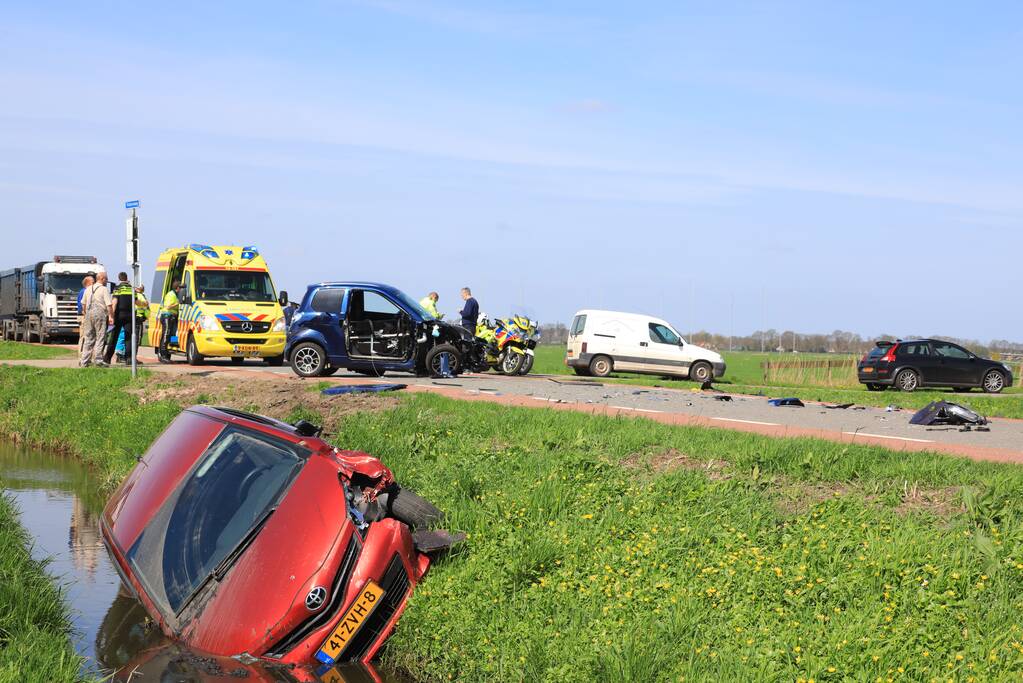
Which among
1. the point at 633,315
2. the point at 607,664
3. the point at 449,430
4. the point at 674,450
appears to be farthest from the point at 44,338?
the point at 607,664

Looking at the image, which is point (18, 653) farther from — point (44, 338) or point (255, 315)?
point (44, 338)

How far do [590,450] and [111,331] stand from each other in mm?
17215

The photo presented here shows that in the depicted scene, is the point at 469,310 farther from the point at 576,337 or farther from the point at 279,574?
the point at 279,574

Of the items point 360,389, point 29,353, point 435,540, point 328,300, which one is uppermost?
point 328,300

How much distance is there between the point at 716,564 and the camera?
7766 mm

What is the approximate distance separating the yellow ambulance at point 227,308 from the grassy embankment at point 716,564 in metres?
15.5

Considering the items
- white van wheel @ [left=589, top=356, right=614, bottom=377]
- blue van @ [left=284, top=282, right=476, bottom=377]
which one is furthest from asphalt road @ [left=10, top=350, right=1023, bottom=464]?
white van wheel @ [left=589, top=356, right=614, bottom=377]

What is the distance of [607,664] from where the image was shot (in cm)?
671

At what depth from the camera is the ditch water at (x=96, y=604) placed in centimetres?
735

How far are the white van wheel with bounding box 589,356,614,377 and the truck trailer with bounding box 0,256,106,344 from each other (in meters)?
18.4

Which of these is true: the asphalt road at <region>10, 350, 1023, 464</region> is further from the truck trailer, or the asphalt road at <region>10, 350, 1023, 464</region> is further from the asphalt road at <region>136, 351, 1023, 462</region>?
the truck trailer

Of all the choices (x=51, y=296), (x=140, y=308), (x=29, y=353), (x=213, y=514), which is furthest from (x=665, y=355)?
(x=213, y=514)

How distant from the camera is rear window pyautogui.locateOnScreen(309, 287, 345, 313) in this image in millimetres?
22391

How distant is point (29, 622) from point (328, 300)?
591 inches
